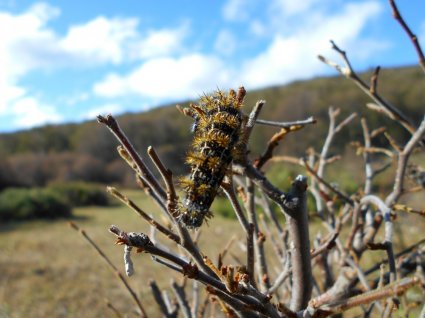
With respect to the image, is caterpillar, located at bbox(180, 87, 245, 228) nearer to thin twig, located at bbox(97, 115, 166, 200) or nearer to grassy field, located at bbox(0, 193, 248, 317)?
thin twig, located at bbox(97, 115, 166, 200)

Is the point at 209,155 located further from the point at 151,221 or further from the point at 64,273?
the point at 64,273

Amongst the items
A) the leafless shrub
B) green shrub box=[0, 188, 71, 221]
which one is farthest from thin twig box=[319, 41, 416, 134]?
green shrub box=[0, 188, 71, 221]

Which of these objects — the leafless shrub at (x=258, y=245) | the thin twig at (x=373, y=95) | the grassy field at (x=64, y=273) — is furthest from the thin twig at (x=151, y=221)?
the grassy field at (x=64, y=273)

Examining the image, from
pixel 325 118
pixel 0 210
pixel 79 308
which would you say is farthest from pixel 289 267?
pixel 325 118

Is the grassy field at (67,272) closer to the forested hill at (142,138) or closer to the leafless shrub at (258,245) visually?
the leafless shrub at (258,245)

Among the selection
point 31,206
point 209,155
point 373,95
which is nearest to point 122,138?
point 209,155

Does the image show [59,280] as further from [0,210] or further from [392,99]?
[392,99]
